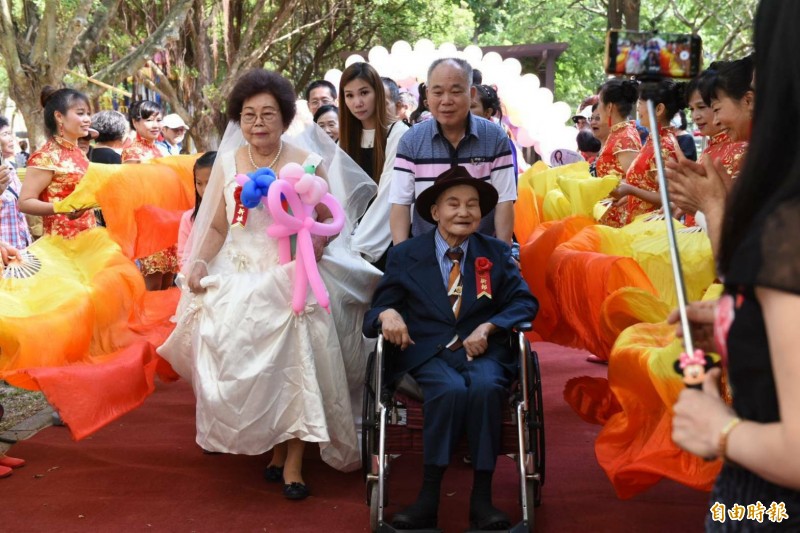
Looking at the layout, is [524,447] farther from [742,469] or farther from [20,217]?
[20,217]

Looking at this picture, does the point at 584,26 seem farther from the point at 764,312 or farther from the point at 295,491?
the point at 764,312

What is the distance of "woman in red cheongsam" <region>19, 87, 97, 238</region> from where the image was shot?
5.11 meters

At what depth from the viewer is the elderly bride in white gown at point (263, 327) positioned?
3957mm

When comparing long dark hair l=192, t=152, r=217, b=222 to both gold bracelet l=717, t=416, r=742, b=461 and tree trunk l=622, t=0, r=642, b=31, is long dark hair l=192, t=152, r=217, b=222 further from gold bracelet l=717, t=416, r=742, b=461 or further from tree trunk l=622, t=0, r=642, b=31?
tree trunk l=622, t=0, r=642, b=31

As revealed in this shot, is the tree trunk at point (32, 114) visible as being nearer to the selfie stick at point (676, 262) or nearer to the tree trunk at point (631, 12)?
the tree trunk at point (631, 12)

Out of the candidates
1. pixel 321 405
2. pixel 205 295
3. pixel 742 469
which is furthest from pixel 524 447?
pixel 742 469

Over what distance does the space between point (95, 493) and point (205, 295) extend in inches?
38.8

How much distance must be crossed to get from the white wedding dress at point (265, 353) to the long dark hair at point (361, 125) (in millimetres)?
798

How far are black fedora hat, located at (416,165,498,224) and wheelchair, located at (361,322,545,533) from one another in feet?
2.00

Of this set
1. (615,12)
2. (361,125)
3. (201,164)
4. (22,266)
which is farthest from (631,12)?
(22,266)

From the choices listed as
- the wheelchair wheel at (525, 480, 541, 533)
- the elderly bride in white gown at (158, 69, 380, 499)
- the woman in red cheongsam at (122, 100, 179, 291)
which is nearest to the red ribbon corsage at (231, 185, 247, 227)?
the elderly bride in white gown at (158, 69, 380, 499)

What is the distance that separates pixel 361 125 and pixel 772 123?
4019 mm

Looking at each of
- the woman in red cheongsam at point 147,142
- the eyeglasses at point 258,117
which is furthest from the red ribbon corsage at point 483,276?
the woman in red cheongsam at point 147,142

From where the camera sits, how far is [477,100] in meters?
6.18
